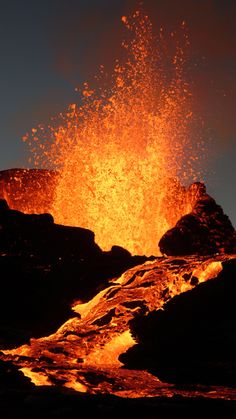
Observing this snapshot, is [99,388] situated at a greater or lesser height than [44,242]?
lesser

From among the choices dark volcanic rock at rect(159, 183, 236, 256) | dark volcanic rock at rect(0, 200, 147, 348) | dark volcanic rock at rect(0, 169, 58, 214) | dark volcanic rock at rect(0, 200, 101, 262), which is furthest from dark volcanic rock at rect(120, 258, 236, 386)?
dark volcanic rock at rect(0, 169, 58, 214)

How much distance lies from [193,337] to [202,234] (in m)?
10.4

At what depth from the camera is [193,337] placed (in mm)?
11328

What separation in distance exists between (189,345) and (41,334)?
15.5 feet

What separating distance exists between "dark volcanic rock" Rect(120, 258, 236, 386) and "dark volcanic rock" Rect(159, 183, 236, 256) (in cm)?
635

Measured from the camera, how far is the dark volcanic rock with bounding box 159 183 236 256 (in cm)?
2077

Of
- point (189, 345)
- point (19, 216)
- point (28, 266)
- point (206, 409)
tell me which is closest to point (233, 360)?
point (189, 345)

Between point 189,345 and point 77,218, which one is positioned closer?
point 189,345

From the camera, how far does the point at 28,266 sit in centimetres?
1642

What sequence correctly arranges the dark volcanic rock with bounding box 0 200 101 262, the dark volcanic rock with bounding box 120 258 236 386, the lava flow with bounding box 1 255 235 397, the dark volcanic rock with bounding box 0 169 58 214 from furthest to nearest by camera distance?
the dark volcanic rock with bounding box 0 169 58 214, the dark volcanic rock with bounding box 0 200 101 262, the dark volcanic rock with bounding box 120 258 236 386, the lava flow with bounding box 1 255 235 397

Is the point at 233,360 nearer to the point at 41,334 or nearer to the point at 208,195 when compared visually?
the point at 41,334

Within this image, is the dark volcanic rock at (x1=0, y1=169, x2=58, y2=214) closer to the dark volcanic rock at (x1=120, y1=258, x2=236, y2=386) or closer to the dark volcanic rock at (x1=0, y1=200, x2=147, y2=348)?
the dark volcanic rock at (x1=0, y1=200, x2=147, y2=348)

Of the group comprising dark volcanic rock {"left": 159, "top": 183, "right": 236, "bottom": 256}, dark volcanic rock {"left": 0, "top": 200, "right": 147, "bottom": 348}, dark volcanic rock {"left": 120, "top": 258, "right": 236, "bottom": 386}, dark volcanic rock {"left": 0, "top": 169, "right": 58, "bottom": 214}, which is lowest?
dark volcanic rock {"left": 120, "top": 258, "right": 236, "bottom": 386}

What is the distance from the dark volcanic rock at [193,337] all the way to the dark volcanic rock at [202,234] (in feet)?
20.8
